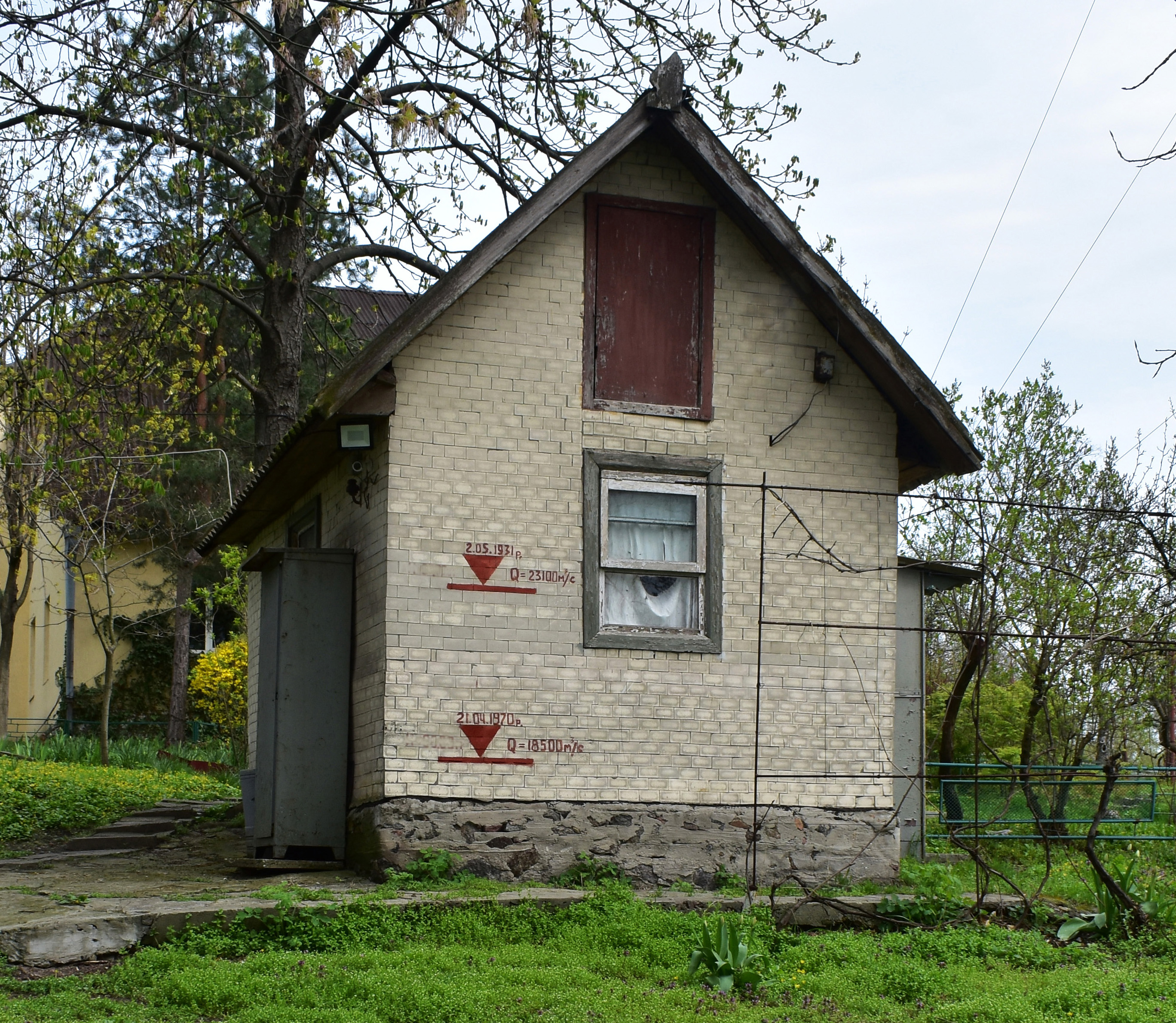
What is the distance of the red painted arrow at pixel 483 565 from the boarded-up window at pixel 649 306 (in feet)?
4.80

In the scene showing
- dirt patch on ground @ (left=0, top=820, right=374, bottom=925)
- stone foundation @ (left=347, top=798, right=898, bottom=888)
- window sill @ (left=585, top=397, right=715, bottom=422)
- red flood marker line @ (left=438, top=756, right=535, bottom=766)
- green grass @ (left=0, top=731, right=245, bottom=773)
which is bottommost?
green grass @ (left=0, top=731, right=245, bottom=773)

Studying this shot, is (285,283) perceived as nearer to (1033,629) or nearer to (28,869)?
(28,869)

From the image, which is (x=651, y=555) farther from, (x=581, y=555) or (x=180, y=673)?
(x=180, y=673)

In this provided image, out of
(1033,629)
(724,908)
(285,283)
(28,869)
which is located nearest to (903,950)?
(724,908)

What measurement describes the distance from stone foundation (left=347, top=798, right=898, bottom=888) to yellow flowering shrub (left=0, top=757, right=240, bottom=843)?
5585 mm

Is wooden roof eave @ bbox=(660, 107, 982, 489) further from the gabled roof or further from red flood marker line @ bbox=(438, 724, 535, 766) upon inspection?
red flood marker line @ bbox=(438, 724, 535, 766)

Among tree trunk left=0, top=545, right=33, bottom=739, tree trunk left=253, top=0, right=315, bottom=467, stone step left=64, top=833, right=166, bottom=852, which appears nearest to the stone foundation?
stone step left=64, top=833, right=166, bottom=852

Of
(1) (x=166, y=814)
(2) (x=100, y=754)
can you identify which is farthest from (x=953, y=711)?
(2) (x=100, y=754)

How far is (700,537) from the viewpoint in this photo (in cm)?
1032

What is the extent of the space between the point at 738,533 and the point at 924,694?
10.9ft

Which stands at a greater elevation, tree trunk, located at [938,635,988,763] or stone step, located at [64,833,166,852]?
tree trunk, located at [938,635,988,763]

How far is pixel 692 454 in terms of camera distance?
10.4 metres

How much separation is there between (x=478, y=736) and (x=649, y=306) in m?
3.65

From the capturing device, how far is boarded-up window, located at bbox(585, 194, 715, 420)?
34.1 ft
